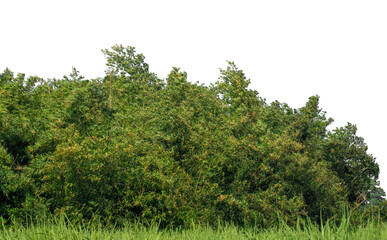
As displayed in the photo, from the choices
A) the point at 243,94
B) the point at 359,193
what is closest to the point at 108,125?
the point at 243,94

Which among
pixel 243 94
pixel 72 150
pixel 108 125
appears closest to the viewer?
pixel 72 150

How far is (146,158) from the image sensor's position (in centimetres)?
1931

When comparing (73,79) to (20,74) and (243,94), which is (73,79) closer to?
(20,74)

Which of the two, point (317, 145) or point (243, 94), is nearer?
point (243, 94)

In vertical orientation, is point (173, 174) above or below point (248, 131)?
below

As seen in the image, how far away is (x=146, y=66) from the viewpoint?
33.3 m

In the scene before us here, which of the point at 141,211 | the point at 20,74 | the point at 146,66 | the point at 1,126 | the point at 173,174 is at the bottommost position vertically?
the point at 141,211

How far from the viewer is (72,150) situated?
54.6ft

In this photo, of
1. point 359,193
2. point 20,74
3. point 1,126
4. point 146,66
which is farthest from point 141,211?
point 359,193

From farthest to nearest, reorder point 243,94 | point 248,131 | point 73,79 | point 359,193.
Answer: point 359,193, point 243,94, point 73,79, point 248,131

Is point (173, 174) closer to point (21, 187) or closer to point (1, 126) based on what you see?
point (21, 187)

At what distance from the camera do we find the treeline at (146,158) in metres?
17.3

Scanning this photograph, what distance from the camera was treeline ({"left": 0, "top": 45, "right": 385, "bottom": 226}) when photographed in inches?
681

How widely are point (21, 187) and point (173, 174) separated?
6.53 m
